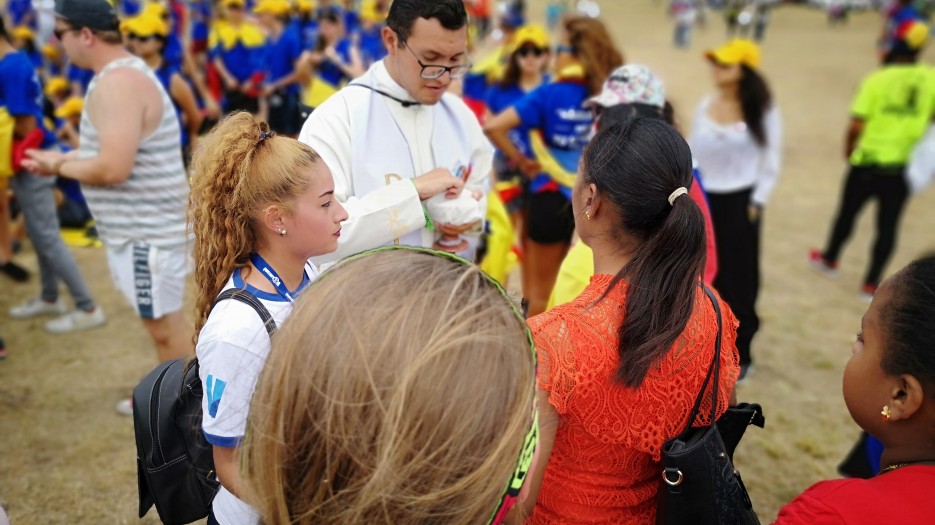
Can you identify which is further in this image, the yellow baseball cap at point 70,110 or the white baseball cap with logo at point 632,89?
the yellow baseball cap at point 70,110

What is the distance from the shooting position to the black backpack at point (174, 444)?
5.40 feet

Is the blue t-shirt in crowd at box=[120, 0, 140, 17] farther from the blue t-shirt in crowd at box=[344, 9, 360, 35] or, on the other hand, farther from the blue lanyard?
the blue lanyard

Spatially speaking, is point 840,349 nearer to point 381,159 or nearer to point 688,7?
point 381,159

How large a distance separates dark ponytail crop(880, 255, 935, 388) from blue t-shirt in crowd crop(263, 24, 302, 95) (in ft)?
24.3

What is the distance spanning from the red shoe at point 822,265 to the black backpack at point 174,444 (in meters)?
6.12

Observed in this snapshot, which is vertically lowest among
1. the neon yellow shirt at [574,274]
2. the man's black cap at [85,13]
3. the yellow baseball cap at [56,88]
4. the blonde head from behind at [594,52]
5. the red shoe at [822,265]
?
the red shoe at [822,265]

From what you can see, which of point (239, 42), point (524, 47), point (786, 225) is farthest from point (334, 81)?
point (786, 225)

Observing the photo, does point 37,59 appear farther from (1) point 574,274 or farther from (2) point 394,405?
(2) point 394,405

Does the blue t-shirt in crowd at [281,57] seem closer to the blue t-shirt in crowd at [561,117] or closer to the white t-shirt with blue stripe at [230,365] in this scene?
the blue t-shirt in crowd at [561,117]

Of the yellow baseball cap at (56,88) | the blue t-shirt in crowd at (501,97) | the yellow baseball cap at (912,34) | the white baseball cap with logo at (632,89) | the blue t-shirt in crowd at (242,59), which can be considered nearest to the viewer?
the white baseball cap with logo at (632,89)

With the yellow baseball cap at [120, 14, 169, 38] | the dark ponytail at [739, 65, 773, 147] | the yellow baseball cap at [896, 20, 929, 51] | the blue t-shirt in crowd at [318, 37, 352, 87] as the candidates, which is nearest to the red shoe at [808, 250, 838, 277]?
the yellow baseball cap at [896, 20, 929, 51]

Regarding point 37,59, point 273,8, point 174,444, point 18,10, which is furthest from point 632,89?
point 18,10

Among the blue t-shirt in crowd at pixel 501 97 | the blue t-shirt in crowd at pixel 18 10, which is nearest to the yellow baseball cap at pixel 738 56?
the blue t-shirt in crowd at pixel 501 97

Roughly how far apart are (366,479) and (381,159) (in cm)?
152
